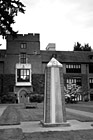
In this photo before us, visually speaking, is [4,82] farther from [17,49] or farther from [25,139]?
[25,139]

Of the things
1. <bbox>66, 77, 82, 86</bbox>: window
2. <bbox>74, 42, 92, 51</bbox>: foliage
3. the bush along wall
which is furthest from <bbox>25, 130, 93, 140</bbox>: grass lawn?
<bbox>74, 42, 92, 51</bbox>: foliage

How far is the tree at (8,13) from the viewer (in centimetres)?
938

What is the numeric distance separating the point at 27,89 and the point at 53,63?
1438 inches

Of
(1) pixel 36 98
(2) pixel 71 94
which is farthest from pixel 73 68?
(1) pixel 36 98

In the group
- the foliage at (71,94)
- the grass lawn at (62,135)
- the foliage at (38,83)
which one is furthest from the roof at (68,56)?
the grass lawn at (62,135)

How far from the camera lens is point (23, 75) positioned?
156ft

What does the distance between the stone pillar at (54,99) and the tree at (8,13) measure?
2.67 metres

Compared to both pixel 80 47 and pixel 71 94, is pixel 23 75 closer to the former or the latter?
pixel 71 94

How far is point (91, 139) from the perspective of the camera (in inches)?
305

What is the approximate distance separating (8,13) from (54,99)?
4246 millimetres

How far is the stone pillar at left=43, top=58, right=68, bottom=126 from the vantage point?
10633 mm

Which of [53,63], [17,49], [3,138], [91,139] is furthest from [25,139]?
[17,49]

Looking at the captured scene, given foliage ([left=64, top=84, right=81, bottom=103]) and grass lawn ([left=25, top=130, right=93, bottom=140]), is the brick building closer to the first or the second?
foliage ([left=64, top=84, right=81, bottom=103])

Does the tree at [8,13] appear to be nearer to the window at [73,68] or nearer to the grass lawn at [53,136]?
the grass lawn at [53,136]
